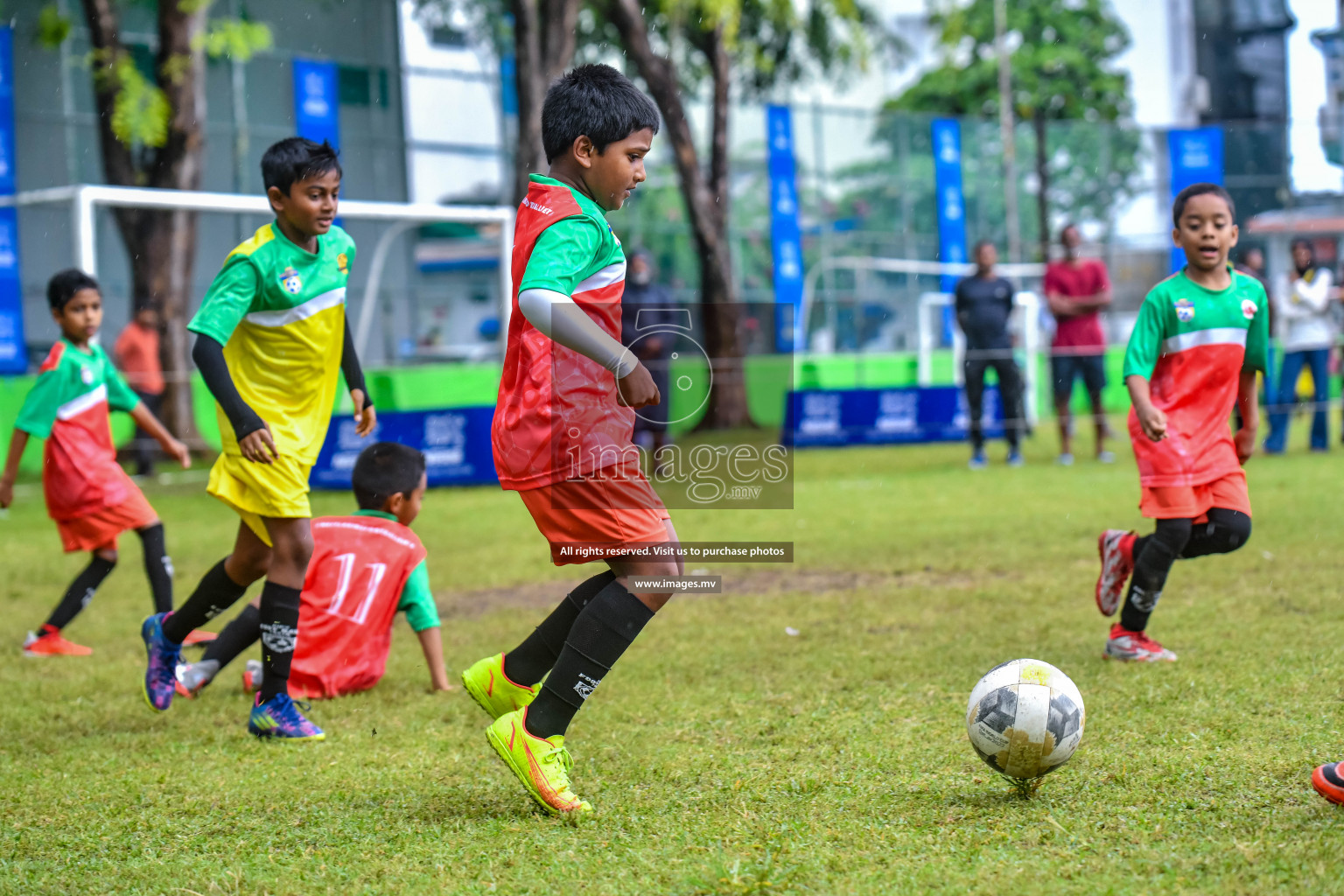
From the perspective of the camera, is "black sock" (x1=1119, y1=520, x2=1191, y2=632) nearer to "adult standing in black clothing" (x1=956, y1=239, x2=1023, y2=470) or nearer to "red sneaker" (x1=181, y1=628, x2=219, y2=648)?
"red sneaker" (x1=181, y1=628, x2=219, y2=648)

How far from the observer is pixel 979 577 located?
6699 mm

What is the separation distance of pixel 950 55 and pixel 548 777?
34976 mm

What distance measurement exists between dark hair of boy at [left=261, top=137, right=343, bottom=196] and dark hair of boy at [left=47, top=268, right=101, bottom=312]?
2.18m

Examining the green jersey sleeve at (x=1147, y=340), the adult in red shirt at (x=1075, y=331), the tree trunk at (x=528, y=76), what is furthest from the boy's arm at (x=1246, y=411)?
the tree trunk at (x=528, y=76)

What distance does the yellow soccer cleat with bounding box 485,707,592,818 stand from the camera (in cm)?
312

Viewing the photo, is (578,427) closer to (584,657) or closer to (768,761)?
(584,657)

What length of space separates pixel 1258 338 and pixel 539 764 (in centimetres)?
314


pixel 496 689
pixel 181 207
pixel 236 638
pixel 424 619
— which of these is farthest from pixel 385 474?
pixel 181 207

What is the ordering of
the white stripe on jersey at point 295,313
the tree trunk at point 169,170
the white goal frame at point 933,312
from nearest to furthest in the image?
the white stripe on jersey at point 295,313 < the tree trunk at point 169,170 < the white goal frame at point 933,312

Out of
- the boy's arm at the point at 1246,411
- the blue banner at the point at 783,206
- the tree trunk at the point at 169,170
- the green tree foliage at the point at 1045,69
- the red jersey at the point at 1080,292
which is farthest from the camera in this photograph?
the green tree foliage at the point at 1045,69

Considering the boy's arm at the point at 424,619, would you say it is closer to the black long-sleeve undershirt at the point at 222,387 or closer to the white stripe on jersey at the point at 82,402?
the black long-sleeve undershirt at the point at 222,387

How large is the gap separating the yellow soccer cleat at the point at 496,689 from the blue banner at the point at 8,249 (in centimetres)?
1185

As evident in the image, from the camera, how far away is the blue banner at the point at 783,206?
18.1 meters

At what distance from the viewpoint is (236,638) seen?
4.78m
